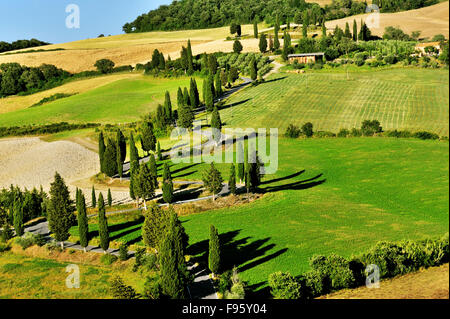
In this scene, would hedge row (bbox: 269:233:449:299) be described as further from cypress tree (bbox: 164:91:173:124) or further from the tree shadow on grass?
cypress tree (bbox: 164:91:173:124)

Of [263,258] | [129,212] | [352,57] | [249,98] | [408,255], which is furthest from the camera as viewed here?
[352,57]

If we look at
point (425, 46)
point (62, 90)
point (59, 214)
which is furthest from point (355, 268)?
point (62, 90)

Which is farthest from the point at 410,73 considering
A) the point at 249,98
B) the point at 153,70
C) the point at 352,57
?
the point at 153,70

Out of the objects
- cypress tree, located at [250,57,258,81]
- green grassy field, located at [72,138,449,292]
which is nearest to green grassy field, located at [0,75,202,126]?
cypress tree, located at [250,57,258,81]

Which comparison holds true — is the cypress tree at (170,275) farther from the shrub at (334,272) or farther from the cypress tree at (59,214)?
the cypress tree at (59,214)

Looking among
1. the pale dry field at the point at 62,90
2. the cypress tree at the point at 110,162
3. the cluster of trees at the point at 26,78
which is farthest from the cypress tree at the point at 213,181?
the cluster of trees at the point at 26,78
